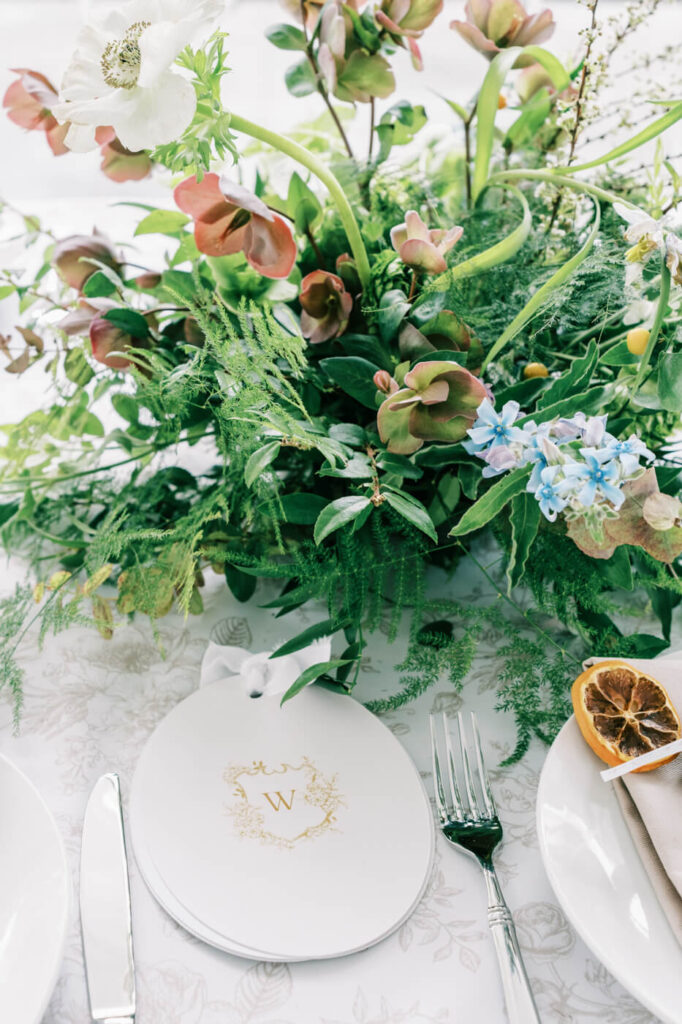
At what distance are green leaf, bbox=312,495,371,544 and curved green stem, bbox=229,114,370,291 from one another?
21cm

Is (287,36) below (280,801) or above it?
above

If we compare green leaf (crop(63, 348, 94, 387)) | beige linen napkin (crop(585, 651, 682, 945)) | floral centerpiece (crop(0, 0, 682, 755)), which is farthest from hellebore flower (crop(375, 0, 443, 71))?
beige linen napkin (crop(585, 651, 682, 945))

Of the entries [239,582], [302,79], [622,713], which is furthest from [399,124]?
[622,713]

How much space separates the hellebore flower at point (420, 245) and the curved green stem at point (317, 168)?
0.04 meters

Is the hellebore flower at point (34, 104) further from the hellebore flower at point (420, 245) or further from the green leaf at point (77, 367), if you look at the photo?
the hellebore flower at point (420, 245)

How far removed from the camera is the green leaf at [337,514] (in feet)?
1.63

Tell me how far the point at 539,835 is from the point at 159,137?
47 centimetres

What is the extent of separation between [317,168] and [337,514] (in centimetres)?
26

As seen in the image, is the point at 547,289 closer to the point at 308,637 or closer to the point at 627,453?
the point at 627,453

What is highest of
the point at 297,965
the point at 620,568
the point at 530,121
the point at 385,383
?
the point at 530,121

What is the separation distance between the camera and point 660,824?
48 cm

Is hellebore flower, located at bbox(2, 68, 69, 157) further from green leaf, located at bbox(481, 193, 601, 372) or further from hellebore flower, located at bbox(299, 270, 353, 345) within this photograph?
green leaf, located at bbox(481, 193, 601, 372)

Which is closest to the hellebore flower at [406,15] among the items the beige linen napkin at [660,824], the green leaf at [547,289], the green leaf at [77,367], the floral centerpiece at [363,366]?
the floral centerpiece at [363,366]

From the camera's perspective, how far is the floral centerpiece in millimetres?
499
